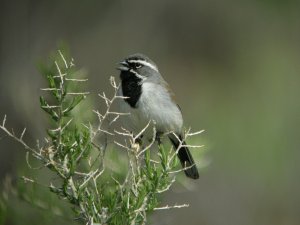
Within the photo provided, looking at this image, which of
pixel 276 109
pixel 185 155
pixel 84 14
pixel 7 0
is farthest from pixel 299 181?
pixel 185 155

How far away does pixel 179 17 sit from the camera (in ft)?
27.4

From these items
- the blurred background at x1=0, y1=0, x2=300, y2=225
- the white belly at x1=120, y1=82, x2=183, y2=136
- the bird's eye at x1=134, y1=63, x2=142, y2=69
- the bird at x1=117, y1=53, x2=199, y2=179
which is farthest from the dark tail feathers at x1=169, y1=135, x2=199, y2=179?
the blurred background at x1=0, y1=0, x2=300, y2=225

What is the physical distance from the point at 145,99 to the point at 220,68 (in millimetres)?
4822

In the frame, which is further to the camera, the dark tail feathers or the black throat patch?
the black throat patch

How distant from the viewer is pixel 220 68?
28.4 ft

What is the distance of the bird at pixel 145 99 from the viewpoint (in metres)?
3.83

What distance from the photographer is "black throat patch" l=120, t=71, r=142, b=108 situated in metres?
3.84

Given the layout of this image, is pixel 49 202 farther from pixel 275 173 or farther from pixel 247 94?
pixel 247 94

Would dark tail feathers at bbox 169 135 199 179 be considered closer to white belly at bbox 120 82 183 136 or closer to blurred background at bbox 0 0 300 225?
white belly at bbox 120 82 183 136

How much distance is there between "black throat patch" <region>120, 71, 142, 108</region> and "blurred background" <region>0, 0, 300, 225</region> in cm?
201

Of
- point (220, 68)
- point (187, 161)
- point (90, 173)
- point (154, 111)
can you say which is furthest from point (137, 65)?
point (220, 68)

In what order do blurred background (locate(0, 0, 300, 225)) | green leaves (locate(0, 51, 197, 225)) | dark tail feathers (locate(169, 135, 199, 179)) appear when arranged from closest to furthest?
green leaves (locate(0, 51, 197, 225)) → dark tail feathers (locate(169, 135, 199, 179)) → blurred background (locate(0, 0, 300, 225))

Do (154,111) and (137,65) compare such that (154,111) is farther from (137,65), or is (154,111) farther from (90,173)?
(90,173)

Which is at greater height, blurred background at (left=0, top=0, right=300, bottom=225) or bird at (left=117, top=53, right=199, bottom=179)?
bird at (left=117, top=53, right=199, bottom=179)
